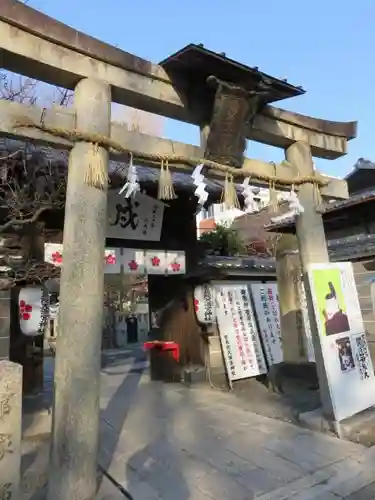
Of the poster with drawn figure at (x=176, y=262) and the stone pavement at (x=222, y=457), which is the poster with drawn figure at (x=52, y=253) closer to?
the poster with drawn figure at (x=176, y=262)

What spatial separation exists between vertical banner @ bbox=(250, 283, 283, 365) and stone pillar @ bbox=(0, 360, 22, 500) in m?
8.32

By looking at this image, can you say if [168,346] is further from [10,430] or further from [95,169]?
[10,430]

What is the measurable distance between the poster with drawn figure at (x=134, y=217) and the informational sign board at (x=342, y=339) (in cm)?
409

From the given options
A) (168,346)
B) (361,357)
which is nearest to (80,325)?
(361,357)

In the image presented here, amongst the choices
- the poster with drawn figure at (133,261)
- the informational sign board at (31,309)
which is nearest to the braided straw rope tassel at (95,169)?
the informational sign board at (31,309)

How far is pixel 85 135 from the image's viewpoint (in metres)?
4.19

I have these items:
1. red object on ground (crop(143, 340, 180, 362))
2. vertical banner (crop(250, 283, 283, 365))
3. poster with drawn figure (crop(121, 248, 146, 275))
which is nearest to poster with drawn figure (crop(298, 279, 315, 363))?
vertical banner (crop(250, 283, 283, 365))

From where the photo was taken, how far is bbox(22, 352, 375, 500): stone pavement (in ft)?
Answer: 13.5

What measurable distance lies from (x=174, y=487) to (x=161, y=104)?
15.4 feet

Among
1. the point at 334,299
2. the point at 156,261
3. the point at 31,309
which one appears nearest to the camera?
the point at 334,299

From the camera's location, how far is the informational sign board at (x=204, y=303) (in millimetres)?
9875

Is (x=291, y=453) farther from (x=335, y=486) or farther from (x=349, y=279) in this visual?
(x=349, y=279)

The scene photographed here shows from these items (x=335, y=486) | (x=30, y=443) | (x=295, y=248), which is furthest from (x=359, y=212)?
(x=30, y=443)

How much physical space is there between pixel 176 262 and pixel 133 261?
1.28m
